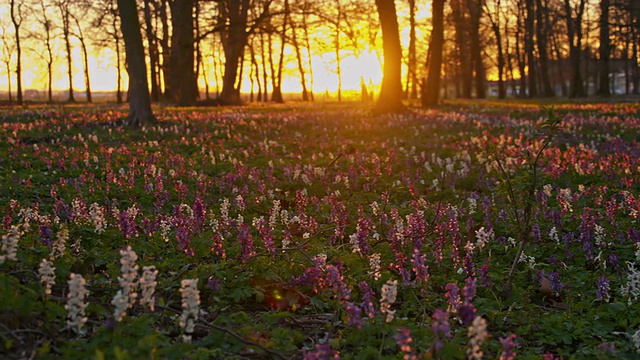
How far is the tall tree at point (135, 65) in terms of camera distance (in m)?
18.2

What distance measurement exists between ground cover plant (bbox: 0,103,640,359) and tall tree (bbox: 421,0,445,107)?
83.7ft

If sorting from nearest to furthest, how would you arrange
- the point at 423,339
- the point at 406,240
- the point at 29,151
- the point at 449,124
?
the point at 423,339 < the point at 406,240 < the point at 29,151 < the point at 449,124

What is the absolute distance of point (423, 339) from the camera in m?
3.59

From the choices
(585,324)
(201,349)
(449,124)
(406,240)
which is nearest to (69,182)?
(406,240)

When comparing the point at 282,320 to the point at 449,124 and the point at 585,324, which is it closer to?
the point at 585,324

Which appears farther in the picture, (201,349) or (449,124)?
(449,124)

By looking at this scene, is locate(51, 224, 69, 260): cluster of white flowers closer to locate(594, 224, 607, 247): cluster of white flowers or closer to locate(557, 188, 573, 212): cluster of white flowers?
locate(594, 224, 607, 247): cluster of white flowers

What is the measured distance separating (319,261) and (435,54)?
108 feet

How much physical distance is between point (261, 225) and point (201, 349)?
256 cm

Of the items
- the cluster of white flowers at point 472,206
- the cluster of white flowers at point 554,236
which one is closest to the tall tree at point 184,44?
the cluster of white flowers at point 472,206

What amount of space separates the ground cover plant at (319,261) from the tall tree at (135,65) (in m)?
7.51

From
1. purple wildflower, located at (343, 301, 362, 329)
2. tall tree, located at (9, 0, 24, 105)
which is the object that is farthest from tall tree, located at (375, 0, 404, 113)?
tall tree, located at (9, 0, 24, 105)

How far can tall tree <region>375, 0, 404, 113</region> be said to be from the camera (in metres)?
24.5

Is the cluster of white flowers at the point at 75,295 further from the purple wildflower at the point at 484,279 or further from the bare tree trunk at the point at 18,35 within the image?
the bare tree trunk at the point at 18,35
